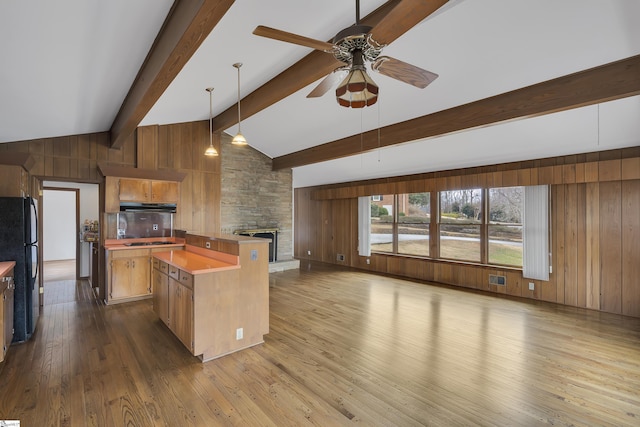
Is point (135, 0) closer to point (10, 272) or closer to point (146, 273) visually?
point (10, 272)

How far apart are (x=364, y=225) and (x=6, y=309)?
6.81m

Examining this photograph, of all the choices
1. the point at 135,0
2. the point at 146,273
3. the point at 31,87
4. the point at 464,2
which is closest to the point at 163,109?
the point at 31,87

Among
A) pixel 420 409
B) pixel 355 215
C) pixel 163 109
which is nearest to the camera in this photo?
pixel 420 409

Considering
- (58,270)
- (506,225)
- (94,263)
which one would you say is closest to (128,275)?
(94,263)

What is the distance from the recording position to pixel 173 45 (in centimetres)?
229

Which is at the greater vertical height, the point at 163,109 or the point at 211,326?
the point at 163,109

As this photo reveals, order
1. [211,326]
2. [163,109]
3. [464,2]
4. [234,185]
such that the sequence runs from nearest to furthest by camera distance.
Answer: [464,2] < [211,326] < [163,109] < [234,185]

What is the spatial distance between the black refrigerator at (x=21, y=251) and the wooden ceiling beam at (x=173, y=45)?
1.59 meters

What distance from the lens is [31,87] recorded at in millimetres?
2848

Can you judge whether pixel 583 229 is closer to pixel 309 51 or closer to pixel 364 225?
pixel 364 225

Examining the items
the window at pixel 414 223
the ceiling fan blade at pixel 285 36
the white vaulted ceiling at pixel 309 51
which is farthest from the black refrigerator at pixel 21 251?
the window at pixel 414 223

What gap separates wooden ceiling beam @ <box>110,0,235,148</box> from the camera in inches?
76.9

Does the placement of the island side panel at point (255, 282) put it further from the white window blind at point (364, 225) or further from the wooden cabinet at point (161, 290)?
the white window blind at point (364, 225)

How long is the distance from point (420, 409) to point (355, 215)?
6.36 meters
